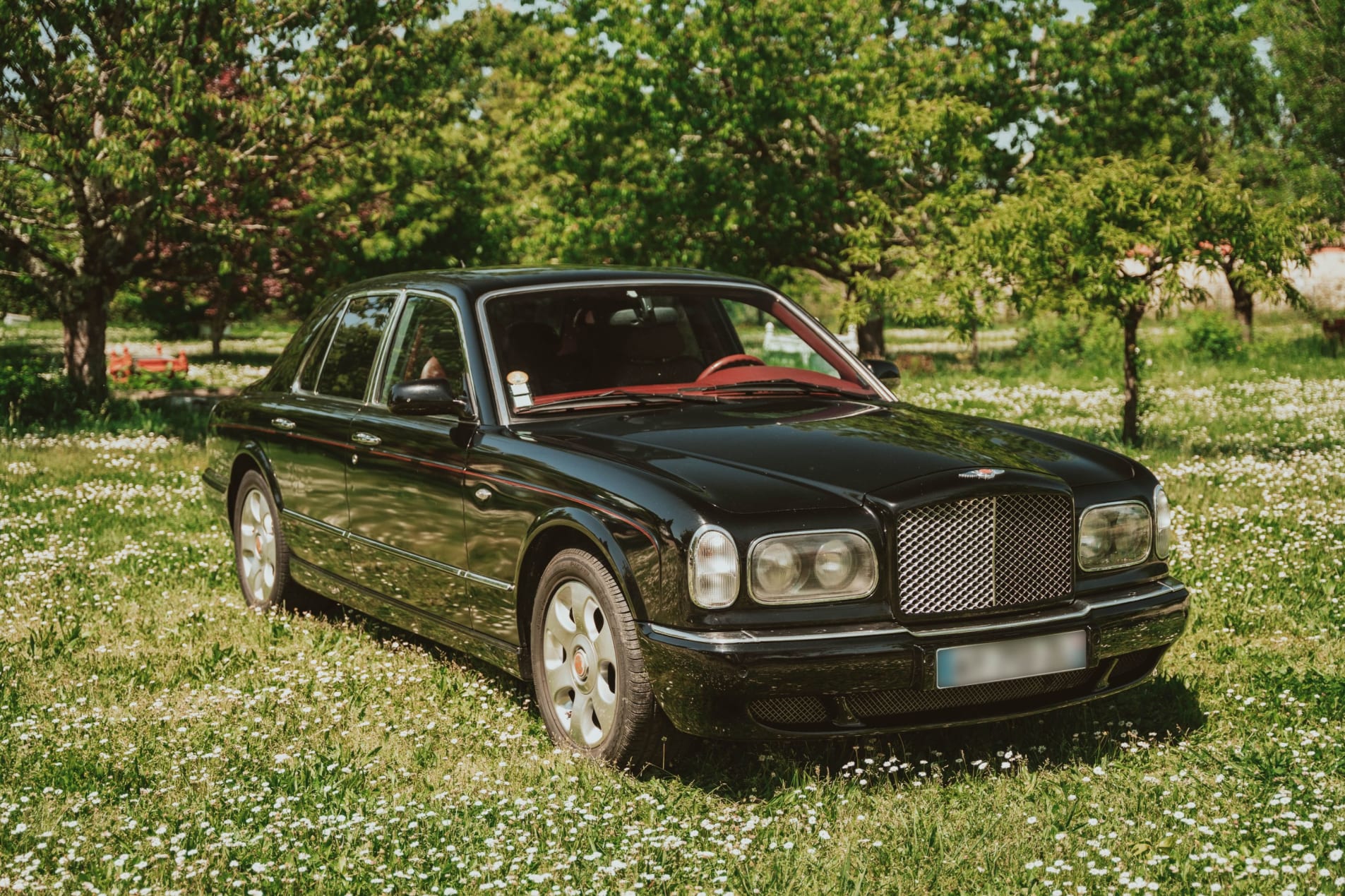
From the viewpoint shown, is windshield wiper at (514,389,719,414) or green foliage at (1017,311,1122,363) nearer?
windshield wiper at (514,389,719,414)

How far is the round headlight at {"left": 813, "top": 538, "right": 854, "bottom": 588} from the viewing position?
437 cm

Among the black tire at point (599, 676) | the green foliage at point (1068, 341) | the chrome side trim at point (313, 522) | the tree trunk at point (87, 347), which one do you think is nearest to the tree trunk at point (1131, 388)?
the chrome side trim at point (313, 522)

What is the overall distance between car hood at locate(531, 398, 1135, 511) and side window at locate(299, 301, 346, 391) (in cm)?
222

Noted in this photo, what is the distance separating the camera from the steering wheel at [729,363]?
6.13 meters

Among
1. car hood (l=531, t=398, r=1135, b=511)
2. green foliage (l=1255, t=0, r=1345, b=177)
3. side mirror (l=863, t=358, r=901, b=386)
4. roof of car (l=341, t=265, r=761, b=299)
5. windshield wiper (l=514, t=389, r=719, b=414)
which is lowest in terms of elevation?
car hood (l=531, t=398, r=1135, b=511)

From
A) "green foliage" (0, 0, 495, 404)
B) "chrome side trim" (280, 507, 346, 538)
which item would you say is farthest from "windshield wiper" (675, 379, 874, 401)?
"green foliage" (0, 0, 495, 404)

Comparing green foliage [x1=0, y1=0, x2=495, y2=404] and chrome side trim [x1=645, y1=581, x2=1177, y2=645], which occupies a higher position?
green foliage [x1=0, y1=0, x2=495, y2=404]

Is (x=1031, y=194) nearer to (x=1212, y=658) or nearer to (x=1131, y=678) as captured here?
(x=1212, y=658)

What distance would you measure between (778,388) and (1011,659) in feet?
6.02

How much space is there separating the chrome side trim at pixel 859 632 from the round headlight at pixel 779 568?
15 cm

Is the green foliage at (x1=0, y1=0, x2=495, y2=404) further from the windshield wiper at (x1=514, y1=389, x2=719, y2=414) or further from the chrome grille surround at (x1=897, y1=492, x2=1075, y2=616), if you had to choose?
the chrome grille surround at (x1=897, y1=492, x2=1075, y2=616)

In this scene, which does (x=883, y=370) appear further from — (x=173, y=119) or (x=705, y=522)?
(x=173, y=119)

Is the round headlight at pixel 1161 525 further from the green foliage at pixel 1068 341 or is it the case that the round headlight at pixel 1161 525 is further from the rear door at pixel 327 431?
the green foliage at pixel 1068 341

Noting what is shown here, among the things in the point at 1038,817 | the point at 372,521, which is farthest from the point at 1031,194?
the point at 1038,817
